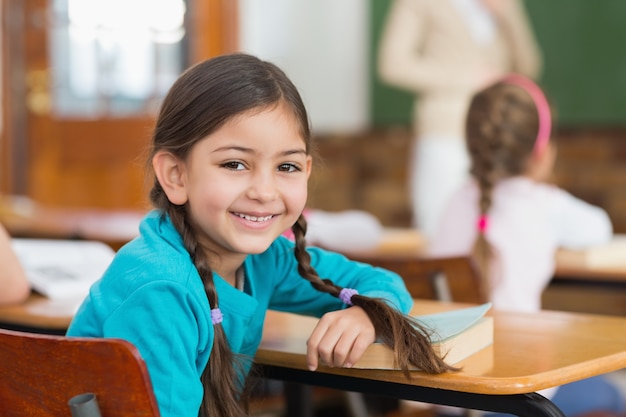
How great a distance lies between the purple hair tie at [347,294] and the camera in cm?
149

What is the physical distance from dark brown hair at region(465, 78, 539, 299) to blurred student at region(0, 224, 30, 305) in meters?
1.08

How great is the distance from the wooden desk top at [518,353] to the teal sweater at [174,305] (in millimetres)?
65

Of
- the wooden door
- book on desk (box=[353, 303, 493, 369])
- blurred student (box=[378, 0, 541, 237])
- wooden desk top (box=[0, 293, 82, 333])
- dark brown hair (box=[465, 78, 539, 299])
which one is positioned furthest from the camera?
the wooden door

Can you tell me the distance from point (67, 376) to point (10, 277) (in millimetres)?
745

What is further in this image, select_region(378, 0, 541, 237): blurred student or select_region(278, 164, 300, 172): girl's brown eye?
select_region(378, 0, 541, 237): blurred student

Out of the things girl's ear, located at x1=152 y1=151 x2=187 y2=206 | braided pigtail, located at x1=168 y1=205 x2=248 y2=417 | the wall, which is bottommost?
the wall

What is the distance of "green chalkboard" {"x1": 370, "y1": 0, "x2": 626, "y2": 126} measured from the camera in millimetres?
5031

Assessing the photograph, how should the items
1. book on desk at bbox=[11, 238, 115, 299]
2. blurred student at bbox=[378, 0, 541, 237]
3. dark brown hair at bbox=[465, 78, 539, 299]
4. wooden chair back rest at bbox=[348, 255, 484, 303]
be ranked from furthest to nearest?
1. blurred student at bbox=[378, 0, 541, 237]
2. dark brown hair at bbox=[465, 78, 539, 299]
3. wooden chair back rest at bbox=[348, 255, 484, 303]
4. book on desk at bbox=[11, 238, 115, 299]

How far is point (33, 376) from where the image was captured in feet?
3.67

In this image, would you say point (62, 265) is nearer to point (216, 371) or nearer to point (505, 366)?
point (216, 371)

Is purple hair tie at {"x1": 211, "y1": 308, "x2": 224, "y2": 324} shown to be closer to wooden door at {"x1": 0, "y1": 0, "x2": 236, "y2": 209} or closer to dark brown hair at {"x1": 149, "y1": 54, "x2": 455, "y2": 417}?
dark brown hair at {"x1": 149, "y1": 54, "x2": 455, "y2": 417}

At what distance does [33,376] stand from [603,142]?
422 cm

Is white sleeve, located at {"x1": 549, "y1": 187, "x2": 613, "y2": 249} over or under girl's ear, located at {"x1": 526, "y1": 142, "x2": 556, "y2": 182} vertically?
under

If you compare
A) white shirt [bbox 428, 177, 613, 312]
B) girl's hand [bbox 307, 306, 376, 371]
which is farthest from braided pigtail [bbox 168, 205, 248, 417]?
white shirt [bbox 428, 177, 613, 312]
